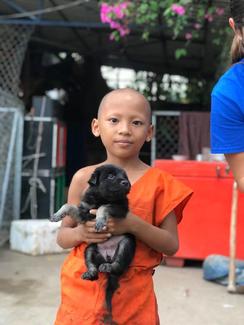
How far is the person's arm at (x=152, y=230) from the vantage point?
166 cm

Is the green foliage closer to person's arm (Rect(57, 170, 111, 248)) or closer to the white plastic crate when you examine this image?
the white plastic crate

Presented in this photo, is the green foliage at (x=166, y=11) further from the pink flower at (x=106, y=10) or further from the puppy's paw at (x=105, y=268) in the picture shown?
the puppy's paw at (x=105, y=268)

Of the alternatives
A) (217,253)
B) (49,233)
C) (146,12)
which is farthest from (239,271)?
(146,12)

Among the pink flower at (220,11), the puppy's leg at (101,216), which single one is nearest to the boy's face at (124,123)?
the puppy's leg at (101,216)

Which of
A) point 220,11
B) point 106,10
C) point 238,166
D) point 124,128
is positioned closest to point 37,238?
point 106,10

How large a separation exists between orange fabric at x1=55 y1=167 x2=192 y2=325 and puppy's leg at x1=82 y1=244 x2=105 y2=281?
0.06 m

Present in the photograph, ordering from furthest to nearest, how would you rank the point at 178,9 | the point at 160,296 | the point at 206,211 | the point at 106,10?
the point at 106,10 < the point at 206,211 < the point at 178,9 < the point at 160,296

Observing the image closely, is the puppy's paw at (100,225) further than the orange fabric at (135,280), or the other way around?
the orange fabric at (135,280)

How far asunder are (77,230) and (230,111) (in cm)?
64

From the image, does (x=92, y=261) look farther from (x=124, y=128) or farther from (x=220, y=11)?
(x=220, y=11)

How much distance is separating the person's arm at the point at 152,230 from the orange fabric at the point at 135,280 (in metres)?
0.03

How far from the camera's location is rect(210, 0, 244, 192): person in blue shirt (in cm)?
158

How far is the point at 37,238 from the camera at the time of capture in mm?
6035

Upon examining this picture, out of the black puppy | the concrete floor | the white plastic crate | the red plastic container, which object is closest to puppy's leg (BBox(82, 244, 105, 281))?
the black puppy
